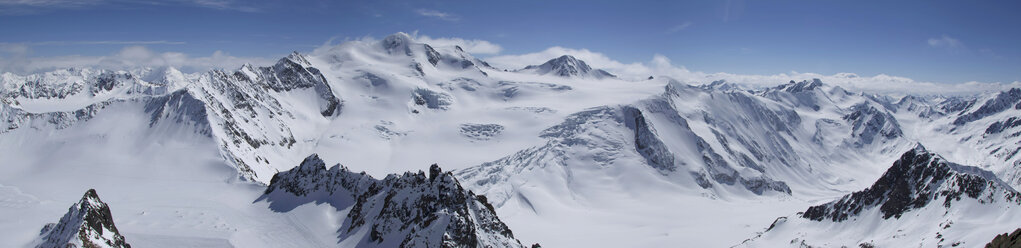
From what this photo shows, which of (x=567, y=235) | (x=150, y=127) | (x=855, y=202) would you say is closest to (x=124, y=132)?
(x=150, y=127)

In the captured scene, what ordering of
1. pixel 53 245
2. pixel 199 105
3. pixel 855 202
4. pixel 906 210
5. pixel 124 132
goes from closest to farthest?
pixel 53 245 → pixel 906 210 → pixel 855 202 → pixel 124 132 → pixel 199 105

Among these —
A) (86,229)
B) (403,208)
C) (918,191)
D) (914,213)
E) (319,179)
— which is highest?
(918,191)

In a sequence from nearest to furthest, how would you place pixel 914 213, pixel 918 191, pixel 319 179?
pixel 319 179 → pixel 914 213 → pixel 918 191

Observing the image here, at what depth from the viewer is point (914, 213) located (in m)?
122

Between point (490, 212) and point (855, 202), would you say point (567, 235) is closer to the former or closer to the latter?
point (855, 202)

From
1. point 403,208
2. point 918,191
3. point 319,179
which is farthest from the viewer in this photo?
→ point 918,191

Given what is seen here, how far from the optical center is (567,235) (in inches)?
6575

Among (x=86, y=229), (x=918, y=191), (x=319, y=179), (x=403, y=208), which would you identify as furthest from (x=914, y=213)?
(x=86, y=229)

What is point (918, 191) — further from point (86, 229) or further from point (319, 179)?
point (86, 229)

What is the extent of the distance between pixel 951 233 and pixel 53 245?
147 meters

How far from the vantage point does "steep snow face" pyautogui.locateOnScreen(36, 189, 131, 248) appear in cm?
6118

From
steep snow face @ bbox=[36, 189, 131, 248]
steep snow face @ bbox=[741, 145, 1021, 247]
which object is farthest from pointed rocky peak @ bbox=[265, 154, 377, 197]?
steep snow face @ bbox=[741, 145, 1021, 247]

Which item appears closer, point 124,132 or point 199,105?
point 124,132

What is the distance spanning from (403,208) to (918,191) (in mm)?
120152
